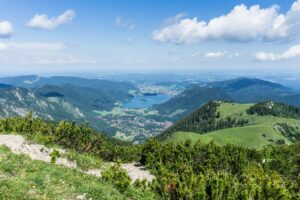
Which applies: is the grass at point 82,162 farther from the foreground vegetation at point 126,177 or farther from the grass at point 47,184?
the grass at point 47,184

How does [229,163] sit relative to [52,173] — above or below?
below

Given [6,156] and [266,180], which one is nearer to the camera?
[6,156]

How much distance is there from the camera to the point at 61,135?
61875 mm

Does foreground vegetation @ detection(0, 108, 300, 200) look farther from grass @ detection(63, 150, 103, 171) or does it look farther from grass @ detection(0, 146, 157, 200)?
grass @ detection(63, 150, 103, 171)

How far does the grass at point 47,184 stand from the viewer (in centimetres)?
2444

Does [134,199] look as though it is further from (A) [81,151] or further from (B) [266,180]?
(A) [81,151]

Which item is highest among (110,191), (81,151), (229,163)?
(110,191)

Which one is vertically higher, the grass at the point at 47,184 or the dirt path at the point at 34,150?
the grass at the point at 47,184

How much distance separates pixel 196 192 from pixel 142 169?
27107 millimetres

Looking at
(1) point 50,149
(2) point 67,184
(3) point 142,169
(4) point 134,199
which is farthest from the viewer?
(3) point 142,169

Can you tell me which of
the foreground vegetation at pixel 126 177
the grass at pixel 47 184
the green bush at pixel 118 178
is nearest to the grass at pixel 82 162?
the foreground vegetation at pixel 126 177

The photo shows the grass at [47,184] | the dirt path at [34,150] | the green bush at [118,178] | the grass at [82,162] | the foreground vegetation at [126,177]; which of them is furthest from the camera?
the grass at [82,162]

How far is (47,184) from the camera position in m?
26.7

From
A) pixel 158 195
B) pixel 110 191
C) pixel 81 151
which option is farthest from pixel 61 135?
pixel 110 191
